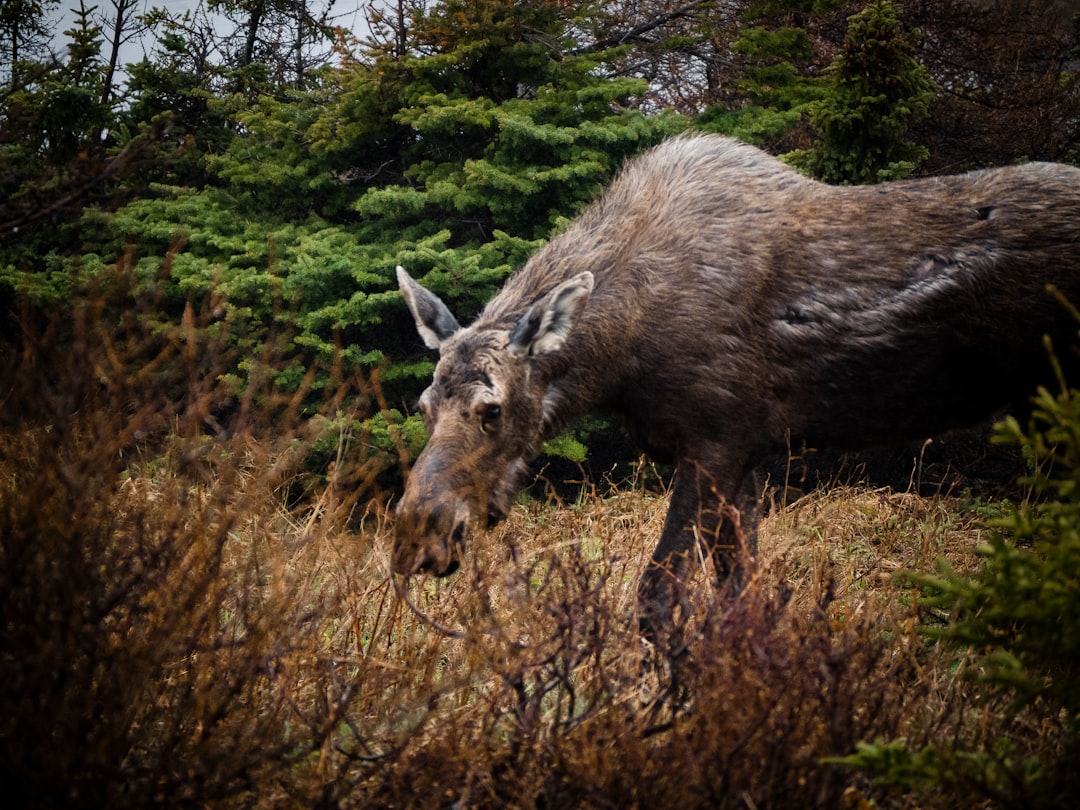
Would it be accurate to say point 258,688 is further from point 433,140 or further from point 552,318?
point 433,140

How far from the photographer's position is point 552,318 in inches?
174

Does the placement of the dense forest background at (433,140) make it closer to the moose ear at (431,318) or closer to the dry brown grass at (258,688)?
the moose ear at (431,318)

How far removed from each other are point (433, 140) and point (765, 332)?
494 centimetres

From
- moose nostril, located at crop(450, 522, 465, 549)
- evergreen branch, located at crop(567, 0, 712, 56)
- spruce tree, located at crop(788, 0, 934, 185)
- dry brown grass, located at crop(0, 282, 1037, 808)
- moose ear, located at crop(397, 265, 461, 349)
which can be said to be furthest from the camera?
evergreen branch, located at crop(567, 0, 712, 56)

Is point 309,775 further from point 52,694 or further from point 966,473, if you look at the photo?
point 966,473

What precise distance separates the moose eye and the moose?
0.01 metres

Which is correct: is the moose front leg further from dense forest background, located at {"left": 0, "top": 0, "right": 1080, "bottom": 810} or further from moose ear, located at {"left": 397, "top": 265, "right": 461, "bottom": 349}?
moose ear, located at {"left": 397, "top": 265, "right": 461, "bottom": 349}

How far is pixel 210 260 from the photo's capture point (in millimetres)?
8188

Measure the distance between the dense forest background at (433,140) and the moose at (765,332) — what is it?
224 centimetres

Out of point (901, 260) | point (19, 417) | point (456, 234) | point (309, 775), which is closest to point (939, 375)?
point (901, 260)

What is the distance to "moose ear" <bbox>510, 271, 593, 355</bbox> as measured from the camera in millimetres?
4379

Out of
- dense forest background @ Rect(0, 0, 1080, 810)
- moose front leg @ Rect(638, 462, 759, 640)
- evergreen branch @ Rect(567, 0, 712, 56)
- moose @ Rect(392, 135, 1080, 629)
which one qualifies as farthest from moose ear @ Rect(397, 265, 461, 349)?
evergreen branch @ Rect(567, 0, 712, 56)

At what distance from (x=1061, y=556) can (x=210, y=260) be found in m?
7.75

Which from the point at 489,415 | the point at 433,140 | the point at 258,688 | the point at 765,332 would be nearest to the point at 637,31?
the point at 433,140
